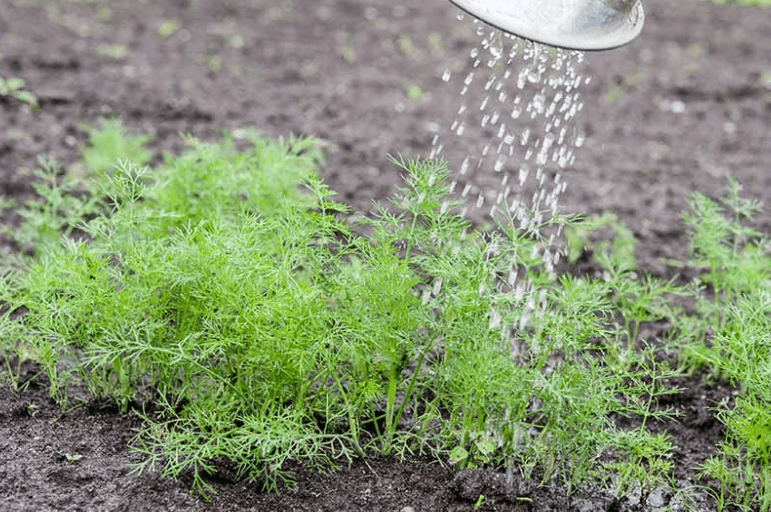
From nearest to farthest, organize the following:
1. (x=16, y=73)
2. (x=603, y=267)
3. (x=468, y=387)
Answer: (x=468, y=387) → (x=603, y=267) → (x=16, y=73)

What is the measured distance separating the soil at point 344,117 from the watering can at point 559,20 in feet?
3.94

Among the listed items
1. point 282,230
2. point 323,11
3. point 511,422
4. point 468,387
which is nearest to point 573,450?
point 511,422

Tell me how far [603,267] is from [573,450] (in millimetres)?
1708

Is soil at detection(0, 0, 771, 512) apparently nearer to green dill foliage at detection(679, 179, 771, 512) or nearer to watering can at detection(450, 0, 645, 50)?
green dill foliage at detection(679, 179, 771, 512)

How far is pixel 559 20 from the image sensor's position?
228 centimetres

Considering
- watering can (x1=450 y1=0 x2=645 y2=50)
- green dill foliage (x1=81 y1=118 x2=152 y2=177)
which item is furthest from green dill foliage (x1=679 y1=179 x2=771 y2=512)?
green dill foliage (x1=81 y1=118 x2=152 y2=177)

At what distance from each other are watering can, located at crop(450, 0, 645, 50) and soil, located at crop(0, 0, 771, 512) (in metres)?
1.20

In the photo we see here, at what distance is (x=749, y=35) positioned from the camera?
848cm

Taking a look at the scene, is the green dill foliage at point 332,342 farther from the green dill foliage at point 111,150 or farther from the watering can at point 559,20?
the green dill foliage at point 111,150

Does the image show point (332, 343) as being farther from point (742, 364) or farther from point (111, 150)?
point (111, 150)

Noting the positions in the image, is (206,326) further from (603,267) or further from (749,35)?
(749,35)

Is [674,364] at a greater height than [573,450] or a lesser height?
lesser

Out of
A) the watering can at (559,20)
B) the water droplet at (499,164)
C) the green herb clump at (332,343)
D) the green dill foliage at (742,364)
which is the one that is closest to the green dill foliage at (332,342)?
the green herb clump at (332,343)

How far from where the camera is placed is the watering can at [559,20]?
2.22 meters
